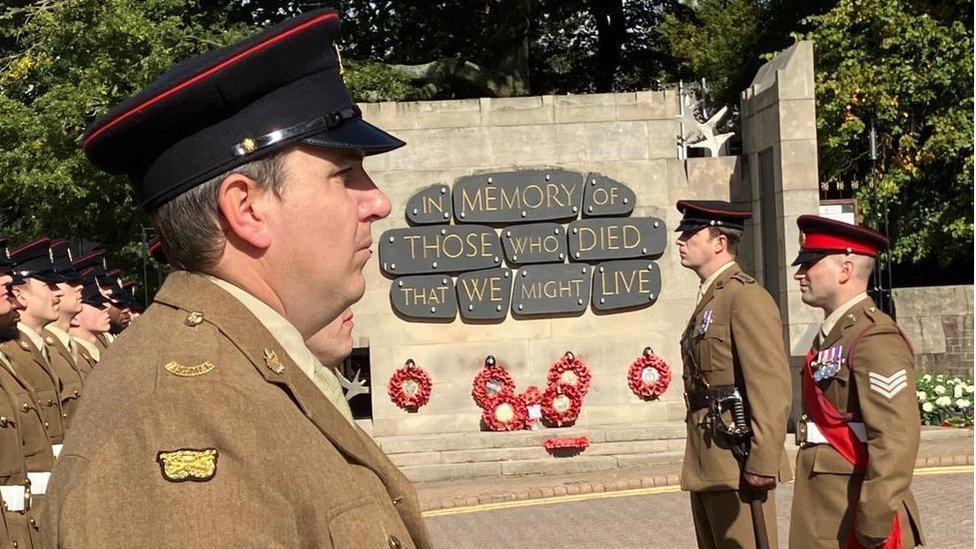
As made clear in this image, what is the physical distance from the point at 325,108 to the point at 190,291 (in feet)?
1.16

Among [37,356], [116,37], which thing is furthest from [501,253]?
[37,356]

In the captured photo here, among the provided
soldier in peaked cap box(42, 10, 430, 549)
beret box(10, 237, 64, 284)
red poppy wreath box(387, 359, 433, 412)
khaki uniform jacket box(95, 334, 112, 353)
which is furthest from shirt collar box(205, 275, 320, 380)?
red poppy wreath box(387, 359, 433, 412)

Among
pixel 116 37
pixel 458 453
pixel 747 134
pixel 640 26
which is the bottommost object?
pixel 458 453

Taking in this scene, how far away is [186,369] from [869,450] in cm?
429

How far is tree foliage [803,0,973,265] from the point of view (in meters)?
23.8

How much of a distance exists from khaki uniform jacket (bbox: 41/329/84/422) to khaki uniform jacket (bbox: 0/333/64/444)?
1.10 feet

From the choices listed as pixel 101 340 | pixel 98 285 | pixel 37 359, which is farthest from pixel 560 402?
pixel 37 359

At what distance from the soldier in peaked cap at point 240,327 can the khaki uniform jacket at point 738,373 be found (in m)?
4.83

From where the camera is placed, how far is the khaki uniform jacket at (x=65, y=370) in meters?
9.46

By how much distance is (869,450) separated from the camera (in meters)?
5.73

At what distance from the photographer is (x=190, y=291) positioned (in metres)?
2.13

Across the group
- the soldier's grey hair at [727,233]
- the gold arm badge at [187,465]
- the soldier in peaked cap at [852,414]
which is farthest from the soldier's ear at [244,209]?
the soldier's grey hair at [727,233]

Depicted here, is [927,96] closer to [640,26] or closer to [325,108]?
[640,26]

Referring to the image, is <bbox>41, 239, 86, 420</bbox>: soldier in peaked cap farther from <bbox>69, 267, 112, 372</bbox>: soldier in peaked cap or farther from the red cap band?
the red cap band
